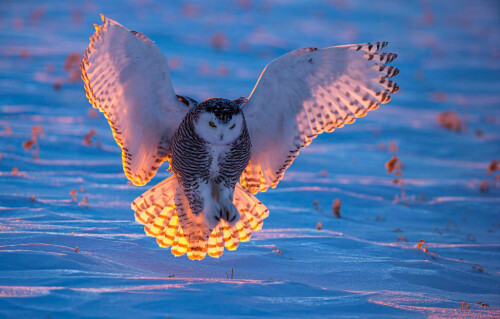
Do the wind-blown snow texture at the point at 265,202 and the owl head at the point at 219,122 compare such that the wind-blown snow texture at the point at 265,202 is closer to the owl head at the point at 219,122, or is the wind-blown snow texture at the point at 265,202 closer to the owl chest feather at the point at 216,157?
the owl chest feather at the point at 216,157

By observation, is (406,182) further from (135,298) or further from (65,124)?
(135,298)

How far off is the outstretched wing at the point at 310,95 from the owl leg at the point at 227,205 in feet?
2.04

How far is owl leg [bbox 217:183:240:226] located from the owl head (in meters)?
0.45

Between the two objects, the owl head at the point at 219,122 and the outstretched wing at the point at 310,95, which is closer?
the owl head at the point at 219,122

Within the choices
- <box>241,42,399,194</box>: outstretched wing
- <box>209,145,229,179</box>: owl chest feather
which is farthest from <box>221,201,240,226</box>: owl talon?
<box>241,42,399,194</box>: outstretched wing

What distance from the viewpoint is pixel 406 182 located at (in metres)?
8.48

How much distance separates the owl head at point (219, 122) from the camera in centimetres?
421

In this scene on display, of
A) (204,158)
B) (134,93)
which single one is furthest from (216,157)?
(134,93)

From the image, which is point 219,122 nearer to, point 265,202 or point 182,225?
point 182,225

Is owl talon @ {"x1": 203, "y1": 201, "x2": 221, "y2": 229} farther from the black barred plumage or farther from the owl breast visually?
the owl breast

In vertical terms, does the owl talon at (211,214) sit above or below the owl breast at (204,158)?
below

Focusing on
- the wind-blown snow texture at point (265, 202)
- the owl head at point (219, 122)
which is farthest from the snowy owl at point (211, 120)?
the wind-blown snow texture at point (265, 202)

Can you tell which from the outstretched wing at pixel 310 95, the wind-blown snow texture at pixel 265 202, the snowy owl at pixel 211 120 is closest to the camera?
the wind-blown snow texture at pixel 265 202

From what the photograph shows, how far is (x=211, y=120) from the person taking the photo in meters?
4.23
